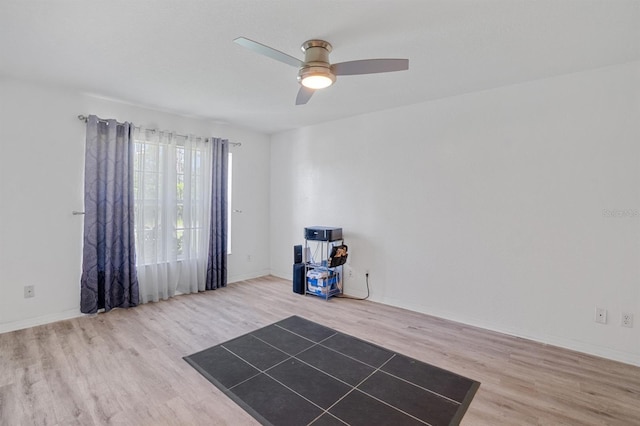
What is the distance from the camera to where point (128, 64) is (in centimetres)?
259

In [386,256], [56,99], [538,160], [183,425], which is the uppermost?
[56,99]

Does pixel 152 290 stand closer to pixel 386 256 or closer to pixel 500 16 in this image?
pixel 386 256

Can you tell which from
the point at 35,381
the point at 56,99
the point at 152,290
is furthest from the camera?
the point at 152,290

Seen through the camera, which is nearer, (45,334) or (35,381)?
(35,381)

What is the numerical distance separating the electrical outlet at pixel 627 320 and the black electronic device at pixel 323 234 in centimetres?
286

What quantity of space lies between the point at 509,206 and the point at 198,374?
126 inches

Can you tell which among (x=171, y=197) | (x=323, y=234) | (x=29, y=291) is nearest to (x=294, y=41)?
(x=323, y=234)

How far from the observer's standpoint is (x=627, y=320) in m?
2.52

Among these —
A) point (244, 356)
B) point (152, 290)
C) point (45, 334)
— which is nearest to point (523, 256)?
point (244, 356)

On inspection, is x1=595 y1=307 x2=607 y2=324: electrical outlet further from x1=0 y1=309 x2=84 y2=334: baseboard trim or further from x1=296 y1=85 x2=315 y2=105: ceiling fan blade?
x1=0 y1=309 x2=84 y2=334: baseboard trim

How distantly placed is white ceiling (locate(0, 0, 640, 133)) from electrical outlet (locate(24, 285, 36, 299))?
6.82 ft

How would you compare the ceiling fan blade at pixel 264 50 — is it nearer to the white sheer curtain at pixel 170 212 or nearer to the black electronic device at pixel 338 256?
the black electronic device at pixel 338 256

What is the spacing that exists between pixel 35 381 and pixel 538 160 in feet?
14.8

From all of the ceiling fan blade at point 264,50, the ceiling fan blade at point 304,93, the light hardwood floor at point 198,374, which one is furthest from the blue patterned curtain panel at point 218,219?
the ceiling fan blade at point 264,50
